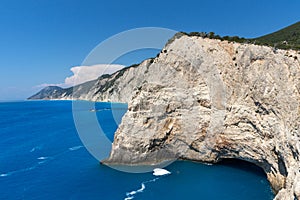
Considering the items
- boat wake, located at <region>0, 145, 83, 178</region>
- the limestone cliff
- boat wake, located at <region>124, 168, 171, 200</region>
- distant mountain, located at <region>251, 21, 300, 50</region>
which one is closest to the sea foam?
boat wake, located at <region>124, 168, 171, 200</region>

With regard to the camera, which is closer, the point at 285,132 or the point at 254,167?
the point at 285,132

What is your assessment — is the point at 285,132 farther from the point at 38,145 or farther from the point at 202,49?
the point at 38,145

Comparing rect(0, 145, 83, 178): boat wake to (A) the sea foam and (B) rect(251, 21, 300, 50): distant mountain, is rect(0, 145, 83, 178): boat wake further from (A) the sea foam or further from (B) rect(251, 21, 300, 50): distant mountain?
(B) rect(251, 21, 300, 50): distant mountain

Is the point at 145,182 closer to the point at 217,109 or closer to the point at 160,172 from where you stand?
the point at 160,172

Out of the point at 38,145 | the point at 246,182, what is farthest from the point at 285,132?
the point at 38,145

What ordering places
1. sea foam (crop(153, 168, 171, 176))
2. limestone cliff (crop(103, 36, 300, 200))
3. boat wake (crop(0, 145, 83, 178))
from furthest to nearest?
boat wake (crop(0, 145, 83, 178)) → sea foam (crop(153, 168, 171, 176)) → limestone cliff (crop(103, 36, 300, 200))

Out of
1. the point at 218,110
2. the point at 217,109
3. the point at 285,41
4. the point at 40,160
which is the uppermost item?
the point at 285,41

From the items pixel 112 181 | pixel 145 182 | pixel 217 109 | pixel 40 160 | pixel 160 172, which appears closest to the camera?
pixel 145 182

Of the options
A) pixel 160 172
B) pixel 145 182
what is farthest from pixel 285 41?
pixel 145 182
